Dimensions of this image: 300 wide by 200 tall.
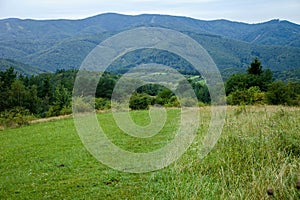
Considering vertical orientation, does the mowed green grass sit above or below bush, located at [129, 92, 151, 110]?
above

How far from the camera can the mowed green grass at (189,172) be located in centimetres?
627

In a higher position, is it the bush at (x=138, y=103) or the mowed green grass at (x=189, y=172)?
the mowed green grass at (x=189, y=172)

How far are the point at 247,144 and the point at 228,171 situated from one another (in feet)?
6.25

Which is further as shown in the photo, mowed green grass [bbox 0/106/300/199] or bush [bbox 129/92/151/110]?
bush [bbox 129/92/151/110]

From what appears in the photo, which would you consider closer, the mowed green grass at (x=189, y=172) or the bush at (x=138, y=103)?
the mowed green grass at (x=189, y=172)

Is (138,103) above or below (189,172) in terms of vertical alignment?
below

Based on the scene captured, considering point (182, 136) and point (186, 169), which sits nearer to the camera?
point (186, 169)

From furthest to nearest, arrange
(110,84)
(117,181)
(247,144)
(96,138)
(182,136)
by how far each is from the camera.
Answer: (110,84), (96,138), (182,136), (247,144), (117,181)

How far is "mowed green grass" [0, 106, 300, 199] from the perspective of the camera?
20.6 ft

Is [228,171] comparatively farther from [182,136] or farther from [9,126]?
[9,126]

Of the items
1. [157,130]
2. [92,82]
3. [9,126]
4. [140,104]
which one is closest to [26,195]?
[157,130]

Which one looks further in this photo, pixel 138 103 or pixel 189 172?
pixel 138 103

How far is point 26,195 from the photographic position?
22.7 feet

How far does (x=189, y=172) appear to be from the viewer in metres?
7.74
